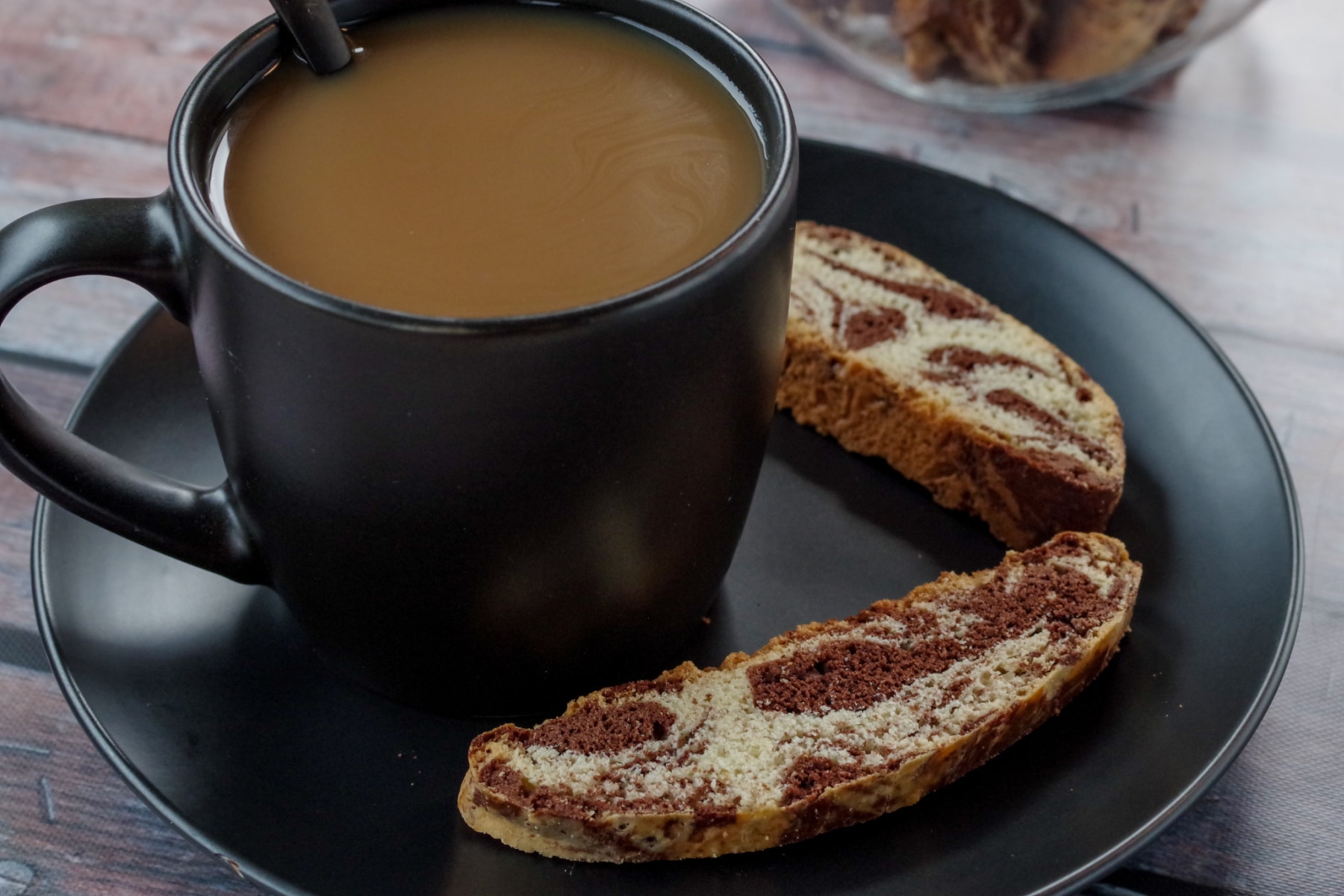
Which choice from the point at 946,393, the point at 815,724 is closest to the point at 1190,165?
the point at 946,393

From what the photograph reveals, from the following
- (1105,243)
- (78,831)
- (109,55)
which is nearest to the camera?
(78,831)

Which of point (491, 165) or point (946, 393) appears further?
point (946, 393)

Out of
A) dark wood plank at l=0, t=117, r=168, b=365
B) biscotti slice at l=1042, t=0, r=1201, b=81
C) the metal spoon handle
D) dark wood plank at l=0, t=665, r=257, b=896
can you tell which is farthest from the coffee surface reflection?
biscotti slice at l=1042, t=0, r=1201, b=81

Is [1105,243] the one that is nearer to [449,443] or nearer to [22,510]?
[449,443]

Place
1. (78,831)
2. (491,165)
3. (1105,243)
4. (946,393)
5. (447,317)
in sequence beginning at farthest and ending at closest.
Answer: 1. (1105,243)
2. (946,393)
3. (78,831)
4. (491,165)
5. (447,317)

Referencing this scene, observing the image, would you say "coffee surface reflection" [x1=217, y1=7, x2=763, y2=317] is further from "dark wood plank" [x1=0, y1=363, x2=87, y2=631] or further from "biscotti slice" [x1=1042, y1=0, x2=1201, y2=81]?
"biscotti slice" [x1=1042, y1=0, x2=1201, y2=81]
